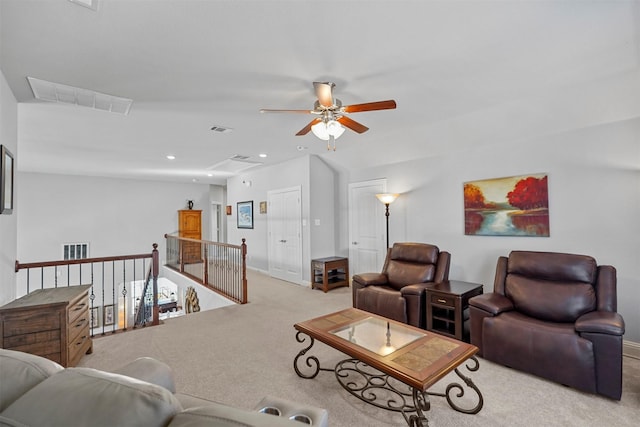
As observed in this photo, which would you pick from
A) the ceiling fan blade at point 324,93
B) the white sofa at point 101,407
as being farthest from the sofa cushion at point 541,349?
the white sofa at point 101,407

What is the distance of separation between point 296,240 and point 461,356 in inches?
172

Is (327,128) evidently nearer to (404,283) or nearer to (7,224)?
(404,283)

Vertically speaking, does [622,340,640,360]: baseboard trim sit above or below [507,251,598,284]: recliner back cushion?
below

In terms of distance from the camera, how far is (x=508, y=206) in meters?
3.70

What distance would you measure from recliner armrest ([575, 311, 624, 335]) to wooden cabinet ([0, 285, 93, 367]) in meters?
4.27

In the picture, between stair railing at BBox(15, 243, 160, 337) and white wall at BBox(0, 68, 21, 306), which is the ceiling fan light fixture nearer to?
white wall at BBox(0, 68, 21, 306)

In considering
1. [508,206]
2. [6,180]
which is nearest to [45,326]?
[6,180]

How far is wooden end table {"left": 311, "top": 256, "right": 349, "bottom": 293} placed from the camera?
527 centimetres

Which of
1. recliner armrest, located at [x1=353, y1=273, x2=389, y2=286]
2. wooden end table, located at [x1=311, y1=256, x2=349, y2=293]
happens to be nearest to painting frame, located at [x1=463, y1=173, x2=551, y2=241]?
recliner armrest, located at [x1=353, y1=273, x2=389, y2=286]

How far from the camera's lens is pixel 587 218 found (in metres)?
3.12

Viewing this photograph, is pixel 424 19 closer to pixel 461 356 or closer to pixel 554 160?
pixel 461 356

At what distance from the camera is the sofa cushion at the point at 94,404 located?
2.11 feet

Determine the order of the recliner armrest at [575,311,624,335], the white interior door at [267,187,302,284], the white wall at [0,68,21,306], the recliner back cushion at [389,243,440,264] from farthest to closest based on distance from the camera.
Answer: the white interior door at [267,187,302,284] < the recliner back cushion at [389,243,440,264] < the white wall at [0,68,21,306] < the recliner armrest at [575,311,624,335]

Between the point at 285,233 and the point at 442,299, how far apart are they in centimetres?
382
